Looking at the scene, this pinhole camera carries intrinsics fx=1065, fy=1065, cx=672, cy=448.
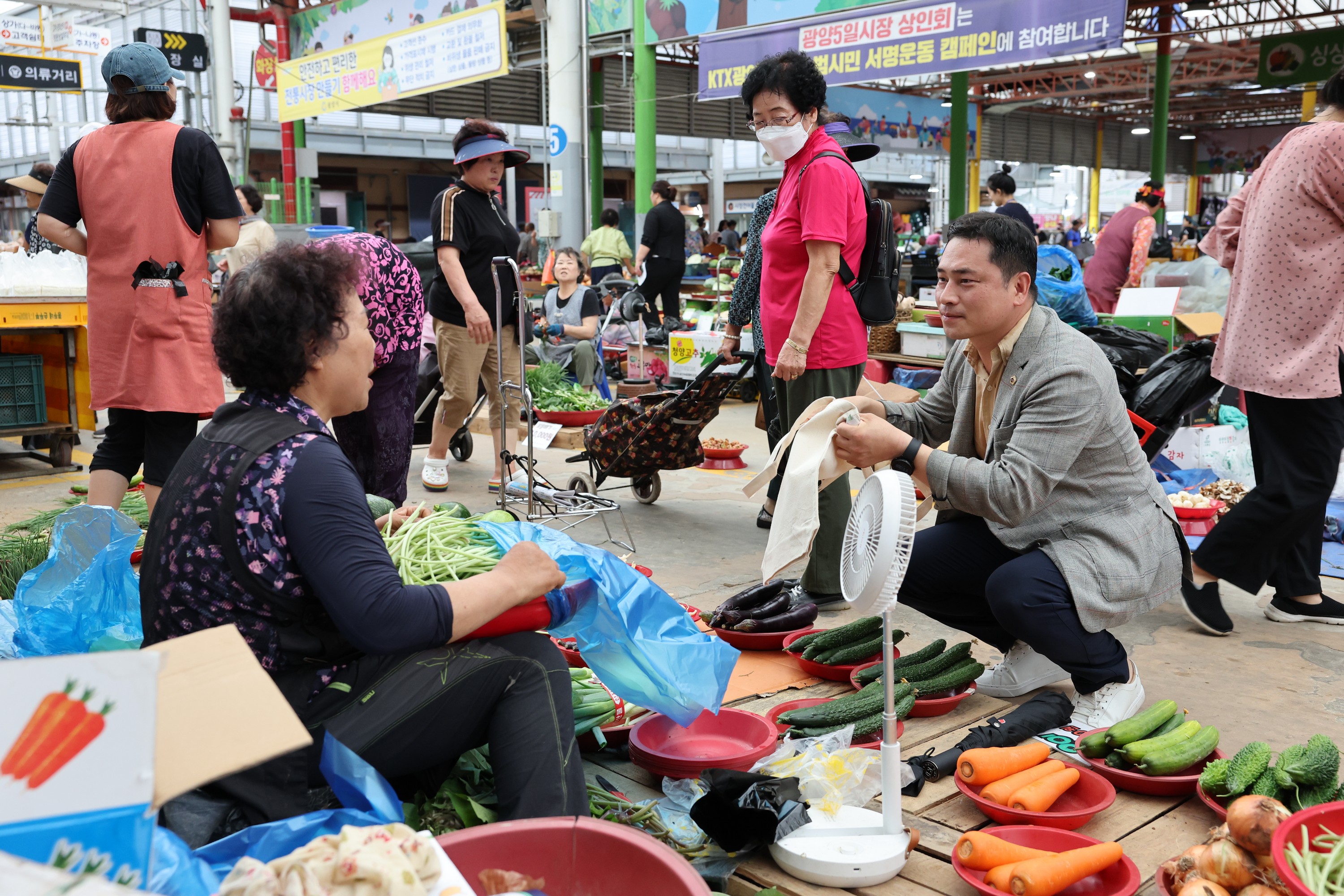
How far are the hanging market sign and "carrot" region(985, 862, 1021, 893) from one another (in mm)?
13123

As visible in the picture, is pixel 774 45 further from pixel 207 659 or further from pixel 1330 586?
pixel 207 659

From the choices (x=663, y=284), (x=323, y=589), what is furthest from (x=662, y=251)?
(x=323, y=589)

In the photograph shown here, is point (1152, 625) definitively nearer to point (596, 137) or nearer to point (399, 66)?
point (399, 66)

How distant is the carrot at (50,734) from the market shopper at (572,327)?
22.6 feet

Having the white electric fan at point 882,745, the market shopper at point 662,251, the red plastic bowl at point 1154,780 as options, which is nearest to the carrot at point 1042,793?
the red plastic bowl at point 1154,780

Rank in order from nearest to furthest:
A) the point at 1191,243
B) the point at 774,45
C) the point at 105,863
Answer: the point at 105,863
the point at 774,45
the point at 1191,243

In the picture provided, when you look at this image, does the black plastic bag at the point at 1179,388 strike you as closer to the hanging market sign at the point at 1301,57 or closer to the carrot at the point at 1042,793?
the carrot at the point at 1042,793

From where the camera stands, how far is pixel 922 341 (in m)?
7.43

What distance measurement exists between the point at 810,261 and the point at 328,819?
2.70m

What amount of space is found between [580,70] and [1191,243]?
14383mm

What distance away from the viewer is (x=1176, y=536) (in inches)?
118

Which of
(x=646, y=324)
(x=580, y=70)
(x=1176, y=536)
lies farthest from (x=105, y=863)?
(x=580, y=70)

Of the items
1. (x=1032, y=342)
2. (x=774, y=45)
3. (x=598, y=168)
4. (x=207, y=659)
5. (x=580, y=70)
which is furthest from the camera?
(x=598, y=168)

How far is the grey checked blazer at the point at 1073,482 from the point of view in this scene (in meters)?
2.73
